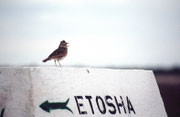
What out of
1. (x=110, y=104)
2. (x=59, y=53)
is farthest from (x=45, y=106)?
(x=59, y=53)

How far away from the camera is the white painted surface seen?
4.61 metres

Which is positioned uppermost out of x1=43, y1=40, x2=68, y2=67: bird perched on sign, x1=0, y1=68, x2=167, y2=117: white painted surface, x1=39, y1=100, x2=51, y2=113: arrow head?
x1=43, y1=40, x2=68, y2=67: bird perched on sign

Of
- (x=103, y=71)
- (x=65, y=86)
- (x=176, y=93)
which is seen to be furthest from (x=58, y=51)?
(x=176, y=93)

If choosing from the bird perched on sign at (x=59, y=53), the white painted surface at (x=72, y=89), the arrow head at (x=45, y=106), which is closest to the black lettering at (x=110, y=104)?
the white painted surface at (x=72, y=89)

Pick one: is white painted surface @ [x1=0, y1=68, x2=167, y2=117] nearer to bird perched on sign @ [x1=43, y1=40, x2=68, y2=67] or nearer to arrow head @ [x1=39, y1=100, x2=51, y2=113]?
arrow head @ [x1=39, y1=100, x2=51, y2=113]

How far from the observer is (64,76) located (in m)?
5.11

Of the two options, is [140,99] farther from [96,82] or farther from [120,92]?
[96,82]

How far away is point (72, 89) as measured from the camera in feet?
16.9

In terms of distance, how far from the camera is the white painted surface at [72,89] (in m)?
4.61

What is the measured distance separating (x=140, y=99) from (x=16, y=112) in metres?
2.05

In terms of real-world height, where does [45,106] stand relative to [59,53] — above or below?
below

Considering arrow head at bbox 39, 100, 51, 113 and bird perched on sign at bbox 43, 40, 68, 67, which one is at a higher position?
bird perched on sign at bbox 43, 40, 68, 67

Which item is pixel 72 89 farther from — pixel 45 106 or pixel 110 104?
pixel 110 104

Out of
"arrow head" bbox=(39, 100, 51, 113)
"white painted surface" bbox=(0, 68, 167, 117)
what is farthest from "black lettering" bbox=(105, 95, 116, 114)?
"arrow head" bbox=(39, 100, 51, 113)
